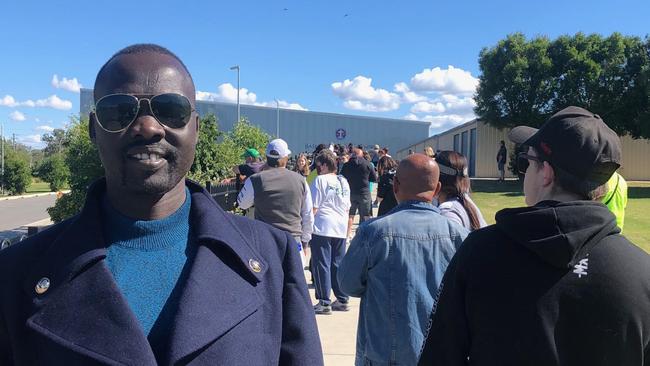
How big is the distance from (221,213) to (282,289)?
11.8 inches

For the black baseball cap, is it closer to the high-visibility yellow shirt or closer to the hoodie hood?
the hoodie hood

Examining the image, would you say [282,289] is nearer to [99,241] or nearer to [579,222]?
[99,241]

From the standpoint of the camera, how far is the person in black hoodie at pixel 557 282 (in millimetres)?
1649

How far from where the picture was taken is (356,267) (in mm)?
3053

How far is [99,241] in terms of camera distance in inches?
53.0

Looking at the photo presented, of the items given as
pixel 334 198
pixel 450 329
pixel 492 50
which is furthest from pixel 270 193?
pixel 492 50

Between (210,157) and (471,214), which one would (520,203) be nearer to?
(210,157)

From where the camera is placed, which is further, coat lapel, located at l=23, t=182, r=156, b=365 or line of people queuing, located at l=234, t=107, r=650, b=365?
→ line of people queuing, located at l=234, t=107, r=650, b=365

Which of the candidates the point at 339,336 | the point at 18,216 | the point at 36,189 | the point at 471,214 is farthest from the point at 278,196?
the point at 36,189

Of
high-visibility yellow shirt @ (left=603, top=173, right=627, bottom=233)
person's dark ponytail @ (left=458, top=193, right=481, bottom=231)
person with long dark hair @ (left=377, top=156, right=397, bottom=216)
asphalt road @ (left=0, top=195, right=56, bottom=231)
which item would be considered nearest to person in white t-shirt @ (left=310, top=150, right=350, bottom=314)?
person with long dark hair @ (left=377, top=156, right=397, bottom=216)

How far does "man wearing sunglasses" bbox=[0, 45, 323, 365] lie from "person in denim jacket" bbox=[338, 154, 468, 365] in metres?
1.52

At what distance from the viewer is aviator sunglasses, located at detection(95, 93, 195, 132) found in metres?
1.37

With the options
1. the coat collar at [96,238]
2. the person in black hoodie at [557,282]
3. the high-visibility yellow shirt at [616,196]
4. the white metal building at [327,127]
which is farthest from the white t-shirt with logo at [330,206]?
the white metal building at [327,127]

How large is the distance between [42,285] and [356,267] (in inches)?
79.6
